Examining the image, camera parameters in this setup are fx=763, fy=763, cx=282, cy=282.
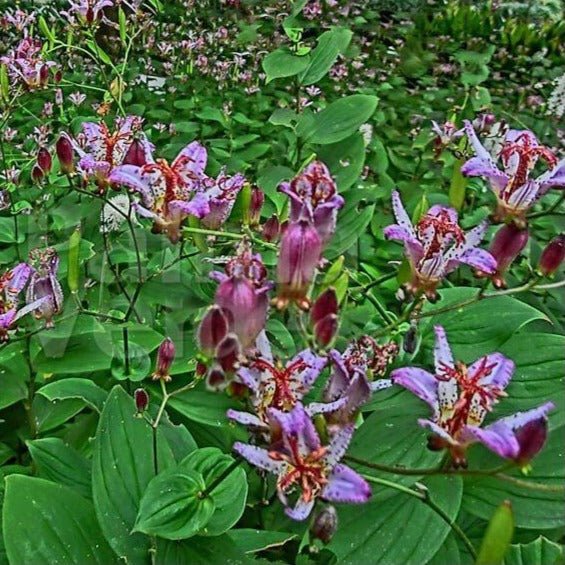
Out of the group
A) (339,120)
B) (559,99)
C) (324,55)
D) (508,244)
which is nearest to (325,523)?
(508,244)

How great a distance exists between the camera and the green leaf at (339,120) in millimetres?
849

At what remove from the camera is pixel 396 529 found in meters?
0.56

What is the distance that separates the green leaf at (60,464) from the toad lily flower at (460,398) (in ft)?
1.03

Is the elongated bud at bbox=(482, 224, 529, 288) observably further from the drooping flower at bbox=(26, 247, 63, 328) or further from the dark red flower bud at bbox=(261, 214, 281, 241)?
the drooping flower at bbox=(26, 247, 63, 328)

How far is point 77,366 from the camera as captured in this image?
71cm

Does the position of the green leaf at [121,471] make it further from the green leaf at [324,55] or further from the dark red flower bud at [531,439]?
the green leaf at [324,55]

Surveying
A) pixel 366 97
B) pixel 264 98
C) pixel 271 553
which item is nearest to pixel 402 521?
pixel 271 553

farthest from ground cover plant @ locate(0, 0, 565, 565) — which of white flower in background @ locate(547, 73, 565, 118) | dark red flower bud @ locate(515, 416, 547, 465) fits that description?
white flower in background @ locate(547, 73, 565, 118)

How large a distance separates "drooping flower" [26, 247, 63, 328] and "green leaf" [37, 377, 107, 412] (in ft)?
0.19

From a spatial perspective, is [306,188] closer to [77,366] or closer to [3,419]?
[77,366]

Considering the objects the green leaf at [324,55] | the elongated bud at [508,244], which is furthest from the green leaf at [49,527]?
the green leaf at [324,55]

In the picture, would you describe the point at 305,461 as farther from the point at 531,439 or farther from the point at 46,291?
the point at 46,291

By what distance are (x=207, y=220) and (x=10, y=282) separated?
18 cm

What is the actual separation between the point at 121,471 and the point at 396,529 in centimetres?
21
